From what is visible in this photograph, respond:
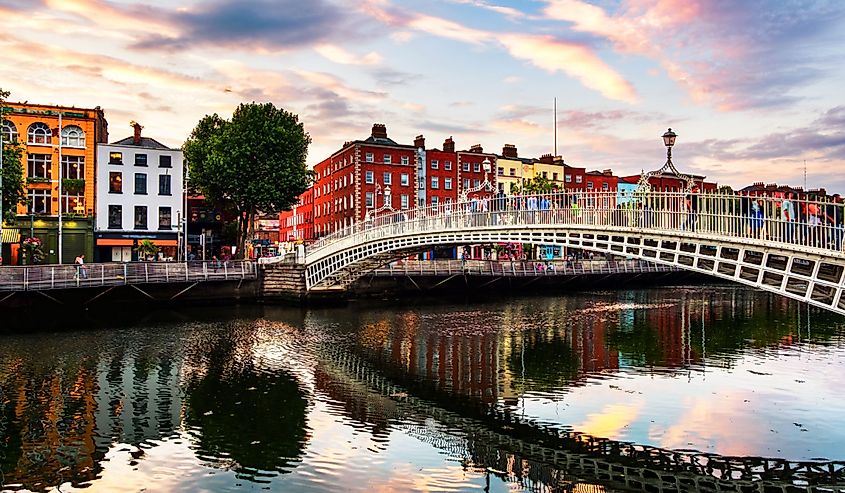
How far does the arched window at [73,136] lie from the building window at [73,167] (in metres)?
1.10

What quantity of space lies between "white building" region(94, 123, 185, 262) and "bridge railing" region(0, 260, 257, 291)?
11780 millimetres

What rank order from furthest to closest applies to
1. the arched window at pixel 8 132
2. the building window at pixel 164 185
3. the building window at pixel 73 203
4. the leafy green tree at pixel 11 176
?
the building window at pixel 164 185 → the building window at pixel 73 203 → the arched window at pixel 8 132 → the leafy green tree at pixel 11 176

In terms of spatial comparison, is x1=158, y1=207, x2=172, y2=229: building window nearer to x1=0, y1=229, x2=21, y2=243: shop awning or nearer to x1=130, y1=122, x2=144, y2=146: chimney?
x1=130, y1=122, x2=144, y2=146: chimney

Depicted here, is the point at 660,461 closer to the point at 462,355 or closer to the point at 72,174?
the point at 462,355

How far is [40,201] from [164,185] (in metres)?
9.14

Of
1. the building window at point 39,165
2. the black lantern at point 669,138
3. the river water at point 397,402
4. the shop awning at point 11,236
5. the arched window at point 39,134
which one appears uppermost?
the arched window at point 39,134

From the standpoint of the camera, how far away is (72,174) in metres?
52.1

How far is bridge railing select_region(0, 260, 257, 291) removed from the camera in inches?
1385

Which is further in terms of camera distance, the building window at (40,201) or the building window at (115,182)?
the building window at (115,182)

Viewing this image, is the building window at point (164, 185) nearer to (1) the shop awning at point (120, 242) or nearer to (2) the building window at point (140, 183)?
(2) the building window at point (140, 183)

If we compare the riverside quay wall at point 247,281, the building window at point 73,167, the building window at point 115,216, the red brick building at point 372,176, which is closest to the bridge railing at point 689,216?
the riverside quay wall at point 247,281

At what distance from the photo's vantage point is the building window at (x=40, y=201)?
50500 millimetres

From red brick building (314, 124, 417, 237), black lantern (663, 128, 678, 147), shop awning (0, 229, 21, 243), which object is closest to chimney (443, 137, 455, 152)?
red brick building (314, 124, 417, 237)

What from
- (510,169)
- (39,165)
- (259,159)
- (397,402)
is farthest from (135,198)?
(510,169)
